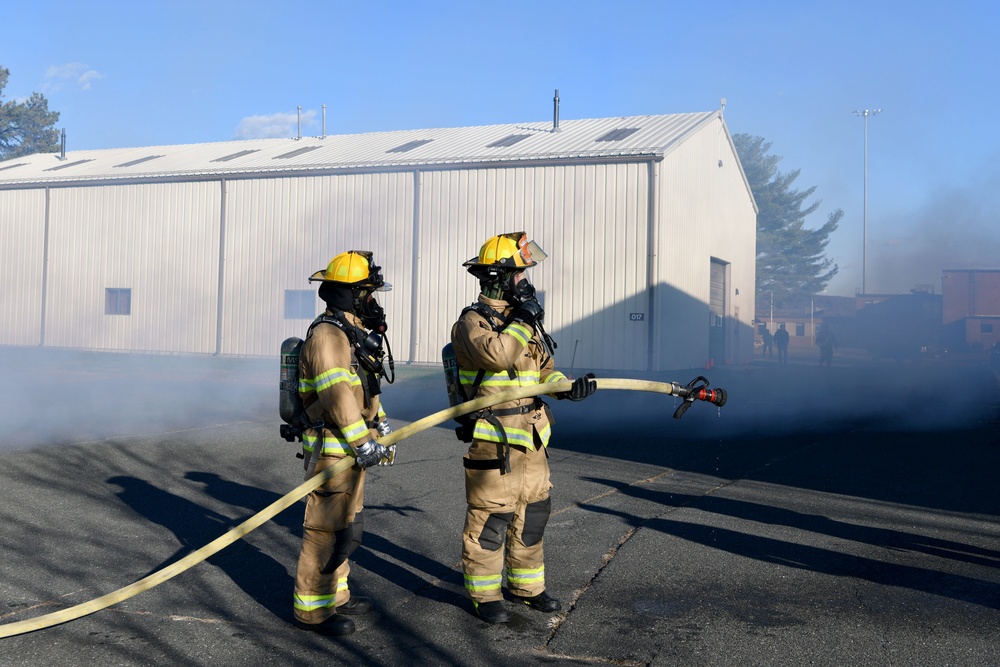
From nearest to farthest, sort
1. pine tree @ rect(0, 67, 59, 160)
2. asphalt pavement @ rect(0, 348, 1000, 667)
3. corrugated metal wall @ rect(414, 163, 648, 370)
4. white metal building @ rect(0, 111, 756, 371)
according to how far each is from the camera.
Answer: asphalt pavement @ rect(0, 348, 1000, 667), corrugated metal wall @ rect(414, 163, 648, 370), white metal building @ rect(0, 111, 756, 371), pine tree @ rect(0, 67, 59, 160)

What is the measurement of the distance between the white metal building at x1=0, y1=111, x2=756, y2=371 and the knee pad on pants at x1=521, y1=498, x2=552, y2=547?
1692 cm

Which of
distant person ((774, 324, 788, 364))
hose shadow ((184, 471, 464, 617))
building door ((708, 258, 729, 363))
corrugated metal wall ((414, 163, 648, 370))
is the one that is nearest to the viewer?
hose shadow ((184, 471, 464, 617))

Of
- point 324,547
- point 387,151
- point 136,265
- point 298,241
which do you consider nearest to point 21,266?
point 136,265

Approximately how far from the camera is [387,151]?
26.8 m

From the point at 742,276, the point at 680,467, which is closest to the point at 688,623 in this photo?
the point at 680,467

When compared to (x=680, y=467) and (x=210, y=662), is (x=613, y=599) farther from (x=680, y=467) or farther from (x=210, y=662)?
(x=680, y=467)

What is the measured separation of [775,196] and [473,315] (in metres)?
76.1

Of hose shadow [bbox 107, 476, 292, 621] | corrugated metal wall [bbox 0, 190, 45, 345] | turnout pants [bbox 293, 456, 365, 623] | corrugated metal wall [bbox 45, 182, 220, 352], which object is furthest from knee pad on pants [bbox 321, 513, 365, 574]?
corrugated metal wall [bbox 0, 190, 45, 345]

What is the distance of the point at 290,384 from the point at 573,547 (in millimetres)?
2459

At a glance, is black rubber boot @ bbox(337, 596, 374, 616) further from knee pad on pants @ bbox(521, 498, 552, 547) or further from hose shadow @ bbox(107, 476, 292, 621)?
knee pad on pants @ bbox(521, 498, 552, 547)

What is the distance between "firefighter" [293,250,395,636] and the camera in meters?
4.30

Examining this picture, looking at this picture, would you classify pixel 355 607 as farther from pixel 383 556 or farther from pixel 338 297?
pixel 338 297

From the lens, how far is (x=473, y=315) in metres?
4.57

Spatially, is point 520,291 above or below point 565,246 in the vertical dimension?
below
